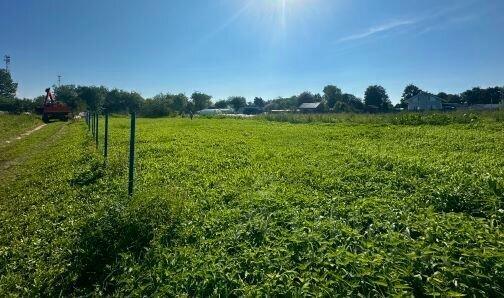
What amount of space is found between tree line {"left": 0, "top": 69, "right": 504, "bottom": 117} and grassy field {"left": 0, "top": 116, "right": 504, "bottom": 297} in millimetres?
59268

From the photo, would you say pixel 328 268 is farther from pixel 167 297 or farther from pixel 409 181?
pixel 409 181

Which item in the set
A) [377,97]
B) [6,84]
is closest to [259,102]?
[377,97]

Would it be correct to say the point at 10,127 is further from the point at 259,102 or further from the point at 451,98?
the point at 259,102

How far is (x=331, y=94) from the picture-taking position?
368 ft

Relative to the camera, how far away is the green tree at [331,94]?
359ft

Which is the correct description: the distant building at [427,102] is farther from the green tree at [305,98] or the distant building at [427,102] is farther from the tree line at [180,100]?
the green tree at [305,98]

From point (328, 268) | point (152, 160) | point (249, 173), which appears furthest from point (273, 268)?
point (152, 160)

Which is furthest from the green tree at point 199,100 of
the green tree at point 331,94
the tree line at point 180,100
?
the green tree at point 331,94

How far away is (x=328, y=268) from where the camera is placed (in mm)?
2986

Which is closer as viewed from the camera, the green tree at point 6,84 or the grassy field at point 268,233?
the grassy field at point 268,233

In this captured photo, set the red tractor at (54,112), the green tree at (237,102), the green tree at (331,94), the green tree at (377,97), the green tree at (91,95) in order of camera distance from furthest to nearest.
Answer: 1. the green tree at (237,102)
2. the green tree at (331,94)
3. the green tree at (91,95)
4. the green tree at (377,97)
5. the red tractor at (54,112)

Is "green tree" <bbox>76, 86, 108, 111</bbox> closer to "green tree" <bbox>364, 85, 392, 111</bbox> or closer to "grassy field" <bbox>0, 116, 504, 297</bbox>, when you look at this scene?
"green tree" <bbox>364, 85, 392, 111</bbox>

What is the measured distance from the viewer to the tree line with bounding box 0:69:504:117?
66.8 metres

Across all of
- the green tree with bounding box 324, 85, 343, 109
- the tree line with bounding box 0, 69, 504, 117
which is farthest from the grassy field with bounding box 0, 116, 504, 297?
the green tree with bounding box 324, 85, 343, 109
